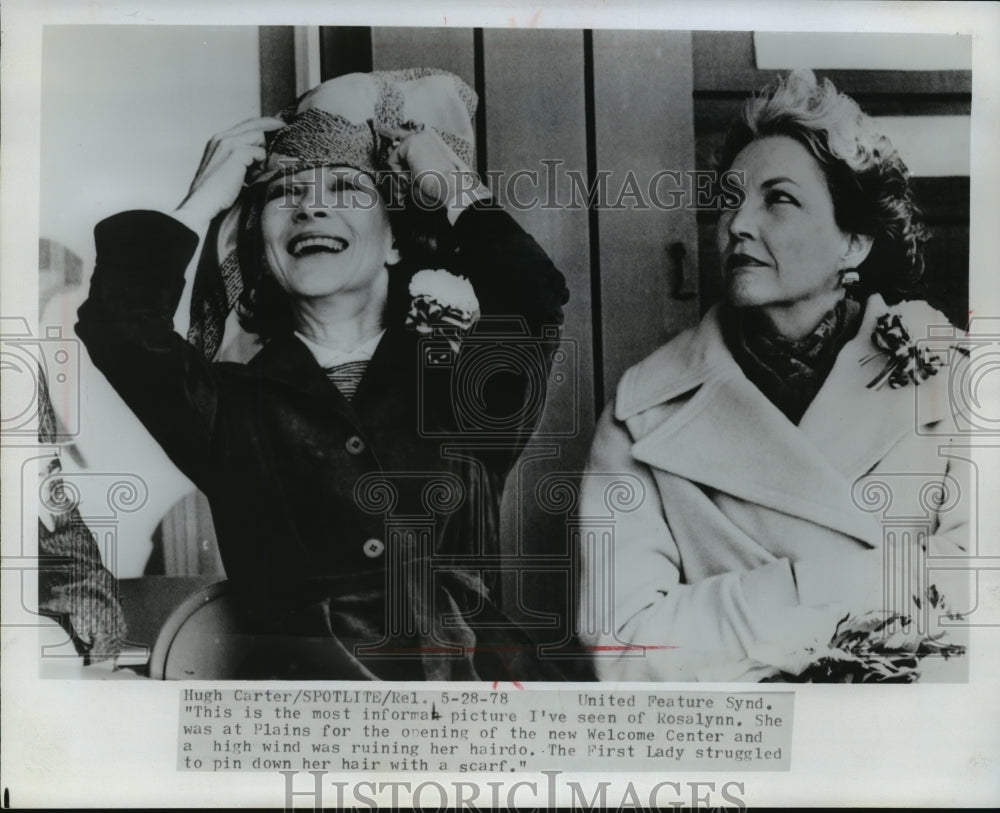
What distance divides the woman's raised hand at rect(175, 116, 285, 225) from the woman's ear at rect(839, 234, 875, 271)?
1550 millimetres

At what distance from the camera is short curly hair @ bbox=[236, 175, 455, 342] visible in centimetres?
294

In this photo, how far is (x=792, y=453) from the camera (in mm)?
2924

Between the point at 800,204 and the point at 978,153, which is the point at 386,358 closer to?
the point at 800,204

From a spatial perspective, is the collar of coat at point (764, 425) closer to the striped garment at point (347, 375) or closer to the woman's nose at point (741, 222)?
the woman's nose at point (741, 222)

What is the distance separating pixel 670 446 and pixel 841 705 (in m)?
0.82

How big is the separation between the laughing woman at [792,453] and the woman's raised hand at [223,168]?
117 centimetres

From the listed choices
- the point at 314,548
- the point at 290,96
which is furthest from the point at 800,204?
the point at 314,548

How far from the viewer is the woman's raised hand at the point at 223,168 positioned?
2.93 metres

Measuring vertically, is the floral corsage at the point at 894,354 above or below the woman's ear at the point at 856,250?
below
